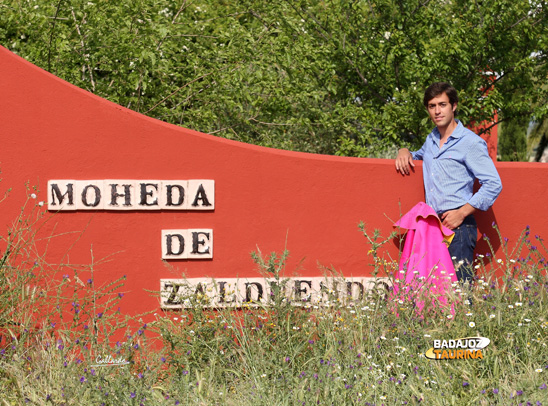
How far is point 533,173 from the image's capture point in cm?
503

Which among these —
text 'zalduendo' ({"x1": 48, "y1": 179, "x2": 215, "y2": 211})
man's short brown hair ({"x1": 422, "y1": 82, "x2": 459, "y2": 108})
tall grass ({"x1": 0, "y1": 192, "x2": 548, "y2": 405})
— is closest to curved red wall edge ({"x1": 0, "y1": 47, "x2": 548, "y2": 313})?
text 'zalduendo' ({"x1": 48, "y1": 179, "x2": 215, "y2": 211})

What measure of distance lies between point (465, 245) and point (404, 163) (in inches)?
27.6

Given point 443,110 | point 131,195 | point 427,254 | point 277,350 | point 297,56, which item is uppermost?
point 297,56

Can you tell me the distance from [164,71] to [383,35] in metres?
2.22

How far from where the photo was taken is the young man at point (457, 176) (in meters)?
4.47

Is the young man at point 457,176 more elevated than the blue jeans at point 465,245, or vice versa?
the young man at point 457,176

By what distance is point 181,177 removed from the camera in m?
4.77

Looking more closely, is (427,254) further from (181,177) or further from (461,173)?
(181,177)

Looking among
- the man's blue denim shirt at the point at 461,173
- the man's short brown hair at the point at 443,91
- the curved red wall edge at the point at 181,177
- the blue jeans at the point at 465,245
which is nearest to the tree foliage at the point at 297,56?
the curved red wall edge at the point at 181,177

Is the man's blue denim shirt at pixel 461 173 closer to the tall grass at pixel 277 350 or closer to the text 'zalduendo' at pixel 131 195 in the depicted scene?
the tall grass at pixel 277 350

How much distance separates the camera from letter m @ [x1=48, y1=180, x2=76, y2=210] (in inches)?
185

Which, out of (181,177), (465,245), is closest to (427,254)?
(465,245)

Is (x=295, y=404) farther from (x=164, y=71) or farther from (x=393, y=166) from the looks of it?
(x=164, y=71)

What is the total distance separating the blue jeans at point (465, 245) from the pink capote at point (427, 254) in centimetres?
7
